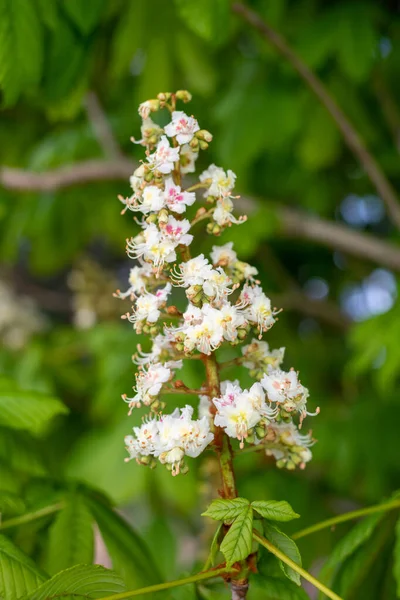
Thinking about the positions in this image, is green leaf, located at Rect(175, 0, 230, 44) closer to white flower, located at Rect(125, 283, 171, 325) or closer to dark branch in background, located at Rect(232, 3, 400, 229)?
dark branch in background, located at Rect(232, 3, 400, 229)

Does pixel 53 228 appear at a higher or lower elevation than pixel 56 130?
lower

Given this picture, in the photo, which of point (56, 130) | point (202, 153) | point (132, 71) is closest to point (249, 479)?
point (202, 153)

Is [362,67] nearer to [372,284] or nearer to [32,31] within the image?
[32,31]

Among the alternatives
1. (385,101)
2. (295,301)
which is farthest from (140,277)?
(295,301)

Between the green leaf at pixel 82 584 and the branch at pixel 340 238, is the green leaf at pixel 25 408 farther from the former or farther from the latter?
the branch at pixel 340 238

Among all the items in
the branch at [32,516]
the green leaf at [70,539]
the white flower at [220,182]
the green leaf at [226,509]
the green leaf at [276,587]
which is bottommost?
the green leaf at [276,587]

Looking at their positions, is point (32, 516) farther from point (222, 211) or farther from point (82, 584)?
point (222, 211)

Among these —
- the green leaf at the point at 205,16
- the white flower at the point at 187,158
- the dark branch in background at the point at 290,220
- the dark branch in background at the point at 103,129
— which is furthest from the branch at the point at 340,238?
the white flower at the point at 187,158
